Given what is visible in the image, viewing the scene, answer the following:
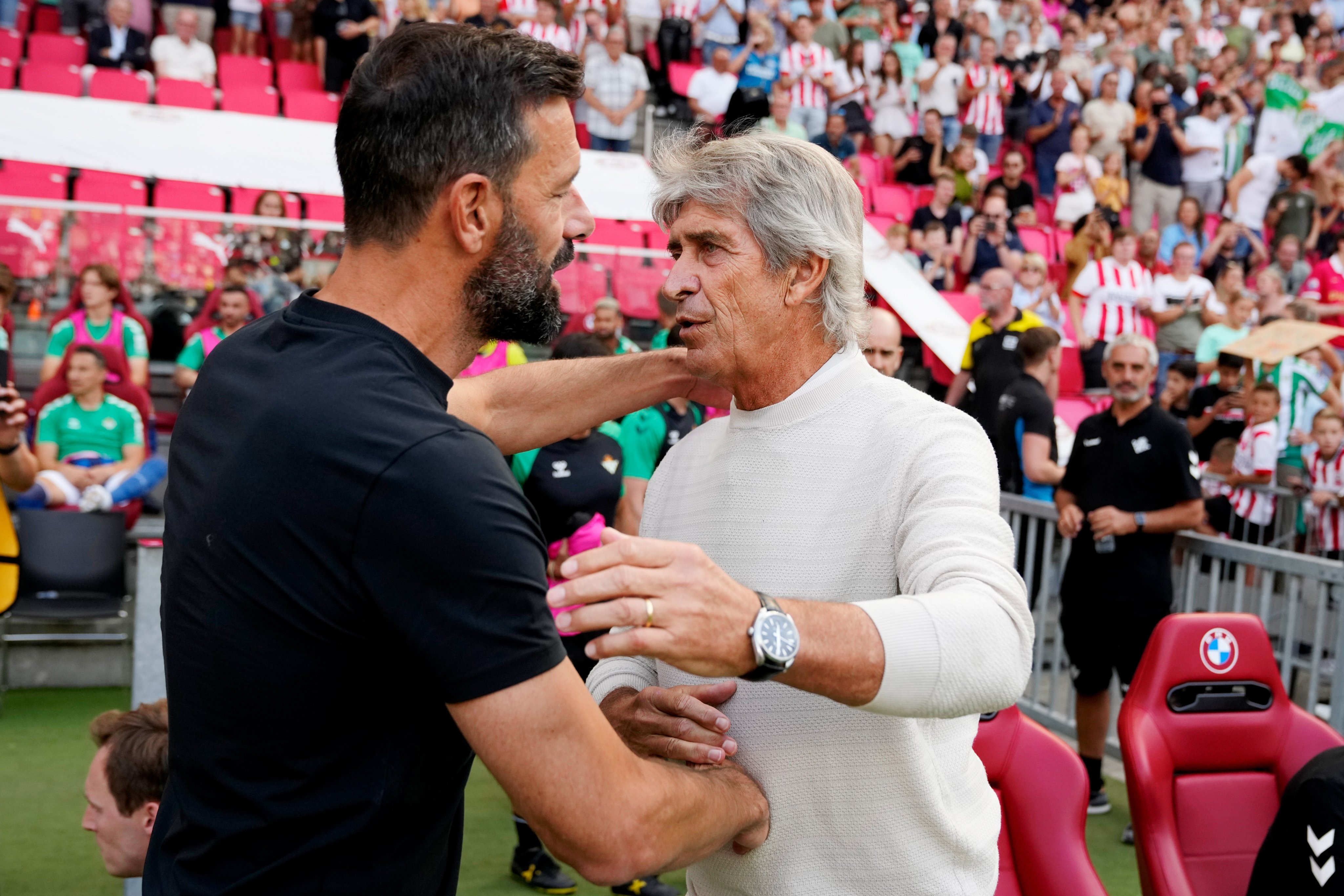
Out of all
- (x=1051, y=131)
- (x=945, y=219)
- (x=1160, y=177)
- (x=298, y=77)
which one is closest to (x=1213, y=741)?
(x=945, y=219)

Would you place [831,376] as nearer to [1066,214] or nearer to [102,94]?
[102,94]

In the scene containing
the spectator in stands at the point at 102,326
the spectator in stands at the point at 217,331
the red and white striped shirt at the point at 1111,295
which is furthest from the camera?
the red and white striped shirt at the point at 1111,295

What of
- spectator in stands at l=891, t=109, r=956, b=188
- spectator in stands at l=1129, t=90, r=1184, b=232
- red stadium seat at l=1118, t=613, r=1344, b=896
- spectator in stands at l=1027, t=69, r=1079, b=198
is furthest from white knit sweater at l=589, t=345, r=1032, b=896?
spectator in stands at l=1129, t=90, r=1184, b=232

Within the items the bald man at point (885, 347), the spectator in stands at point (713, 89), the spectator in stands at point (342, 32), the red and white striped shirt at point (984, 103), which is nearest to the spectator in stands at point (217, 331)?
the bald man at point (885, 347)

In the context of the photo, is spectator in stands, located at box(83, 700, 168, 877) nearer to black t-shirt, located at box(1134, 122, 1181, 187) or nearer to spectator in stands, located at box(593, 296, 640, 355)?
spectator in stands, located at box(593, 296, 640, 355)

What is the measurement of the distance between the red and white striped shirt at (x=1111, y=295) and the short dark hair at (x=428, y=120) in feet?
33.0

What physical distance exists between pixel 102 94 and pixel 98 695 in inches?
242

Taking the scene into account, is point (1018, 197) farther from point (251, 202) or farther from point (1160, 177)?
point (251, 202)

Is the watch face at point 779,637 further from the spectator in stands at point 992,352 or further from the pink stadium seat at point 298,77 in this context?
the pink stadium seat at point 298,77

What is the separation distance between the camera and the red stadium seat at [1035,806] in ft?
9.00

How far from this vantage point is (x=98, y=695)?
611 centimetres

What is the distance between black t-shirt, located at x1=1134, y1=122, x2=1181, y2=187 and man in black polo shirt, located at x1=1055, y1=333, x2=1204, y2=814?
9245 mm

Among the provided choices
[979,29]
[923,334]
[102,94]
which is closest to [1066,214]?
[979,29]

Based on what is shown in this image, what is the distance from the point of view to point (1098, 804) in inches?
201
